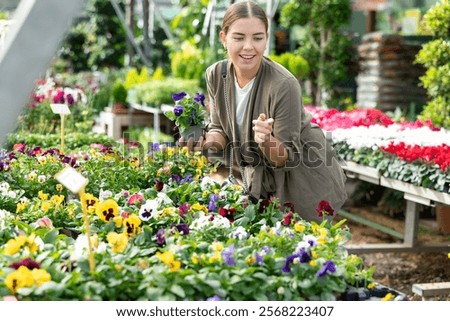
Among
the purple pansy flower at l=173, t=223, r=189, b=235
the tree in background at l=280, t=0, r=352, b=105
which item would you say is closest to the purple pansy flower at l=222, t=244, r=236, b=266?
the purple pansy flower at l=173, t=223, r=189, b=235

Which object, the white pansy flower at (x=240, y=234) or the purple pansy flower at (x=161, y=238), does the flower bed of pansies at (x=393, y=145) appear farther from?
the purple pansy flower at (x=161, y=238)

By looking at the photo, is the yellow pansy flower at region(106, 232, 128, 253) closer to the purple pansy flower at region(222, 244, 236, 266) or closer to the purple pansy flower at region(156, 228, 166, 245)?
the purple pansy flower at region(156, 228, 166, 245)

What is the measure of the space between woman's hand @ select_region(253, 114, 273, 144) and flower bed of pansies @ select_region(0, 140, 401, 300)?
0.24 metres

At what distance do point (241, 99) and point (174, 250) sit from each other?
1.09 metres

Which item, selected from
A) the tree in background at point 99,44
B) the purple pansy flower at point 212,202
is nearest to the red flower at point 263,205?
the purple pansy flower at point 212,202

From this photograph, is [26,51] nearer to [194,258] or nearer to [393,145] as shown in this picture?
[194,258]

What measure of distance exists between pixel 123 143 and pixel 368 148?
1.84m

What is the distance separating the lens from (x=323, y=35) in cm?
935

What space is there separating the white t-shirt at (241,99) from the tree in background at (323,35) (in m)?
6.30

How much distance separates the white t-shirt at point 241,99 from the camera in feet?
9.68

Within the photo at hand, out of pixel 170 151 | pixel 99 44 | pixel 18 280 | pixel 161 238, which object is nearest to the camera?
pixel 18 280

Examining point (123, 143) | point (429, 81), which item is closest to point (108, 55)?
point (429, 81)

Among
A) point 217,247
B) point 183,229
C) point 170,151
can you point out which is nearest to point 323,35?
point 170,151

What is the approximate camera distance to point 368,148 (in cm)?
521
